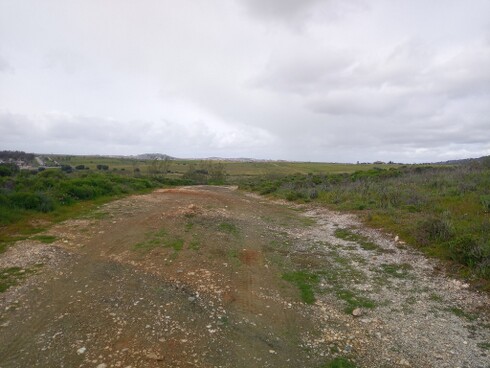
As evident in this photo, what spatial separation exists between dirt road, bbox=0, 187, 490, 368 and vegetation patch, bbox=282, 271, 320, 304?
38mm

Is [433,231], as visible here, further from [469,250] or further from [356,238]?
[356,238]

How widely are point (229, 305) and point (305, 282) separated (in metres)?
2.33

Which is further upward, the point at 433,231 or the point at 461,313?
the point at 433,231

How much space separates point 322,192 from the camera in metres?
24.5

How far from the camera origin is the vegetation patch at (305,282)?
7188 millimetres

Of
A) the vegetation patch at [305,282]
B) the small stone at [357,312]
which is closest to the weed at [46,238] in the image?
the vegetation patch at [305,282]

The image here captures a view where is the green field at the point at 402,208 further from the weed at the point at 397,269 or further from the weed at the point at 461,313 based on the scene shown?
the weed at the point at 461,313

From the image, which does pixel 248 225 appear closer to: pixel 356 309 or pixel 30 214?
pixel 356 309

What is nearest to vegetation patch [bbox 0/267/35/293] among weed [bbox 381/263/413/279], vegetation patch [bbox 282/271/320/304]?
vegetation patch [bbox 282/271/320/304]

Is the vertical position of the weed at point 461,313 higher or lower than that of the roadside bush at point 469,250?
lower

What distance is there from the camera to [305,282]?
316 inches

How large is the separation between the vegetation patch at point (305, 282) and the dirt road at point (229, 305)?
1.5 inches

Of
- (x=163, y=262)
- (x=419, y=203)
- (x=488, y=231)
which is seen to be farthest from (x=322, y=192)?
(x=163, y=262)

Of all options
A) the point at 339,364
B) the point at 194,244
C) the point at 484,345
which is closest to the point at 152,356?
the point at 339,364
